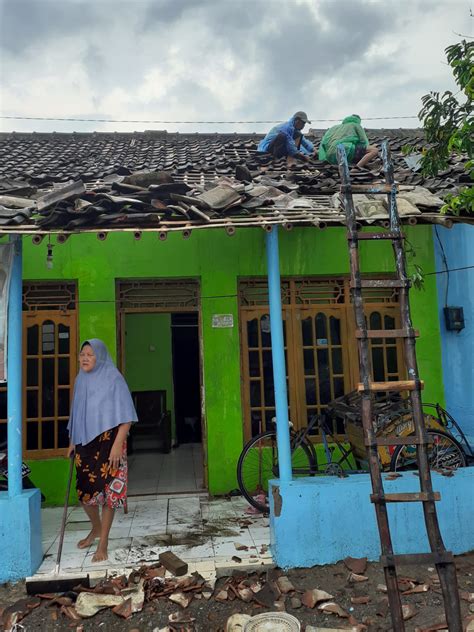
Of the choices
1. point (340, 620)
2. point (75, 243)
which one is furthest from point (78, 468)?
point (75, 243)

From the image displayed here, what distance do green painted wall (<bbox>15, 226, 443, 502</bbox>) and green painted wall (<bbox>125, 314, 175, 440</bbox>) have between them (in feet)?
10.9

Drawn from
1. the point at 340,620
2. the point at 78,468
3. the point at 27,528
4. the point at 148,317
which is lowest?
the point at 340,620

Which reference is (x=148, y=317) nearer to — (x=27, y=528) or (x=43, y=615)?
(x=27, y=528)

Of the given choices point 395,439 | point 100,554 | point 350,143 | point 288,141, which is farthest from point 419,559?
point 288,141

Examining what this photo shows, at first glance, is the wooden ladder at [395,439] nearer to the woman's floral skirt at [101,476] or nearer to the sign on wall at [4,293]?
the woman's floral skirt at [101,476]

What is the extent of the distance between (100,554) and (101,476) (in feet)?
2.09

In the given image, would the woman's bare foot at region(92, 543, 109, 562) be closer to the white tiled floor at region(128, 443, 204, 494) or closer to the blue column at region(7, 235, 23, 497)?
the blue column at region(7, 235, 23, 497)

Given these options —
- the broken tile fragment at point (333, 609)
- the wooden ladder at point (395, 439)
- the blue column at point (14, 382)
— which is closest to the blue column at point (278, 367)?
the broken tile fragment at point (333, 609)

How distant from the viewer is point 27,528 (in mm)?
4016

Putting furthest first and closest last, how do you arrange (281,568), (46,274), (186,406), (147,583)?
(186,406) → (46,274) → (281,568) → (147,583)

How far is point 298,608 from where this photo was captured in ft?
11.7

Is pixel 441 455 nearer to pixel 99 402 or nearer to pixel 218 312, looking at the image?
pixel 218 312

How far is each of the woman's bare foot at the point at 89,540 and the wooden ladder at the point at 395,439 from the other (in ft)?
9.12

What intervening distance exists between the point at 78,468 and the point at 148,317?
5.26m
